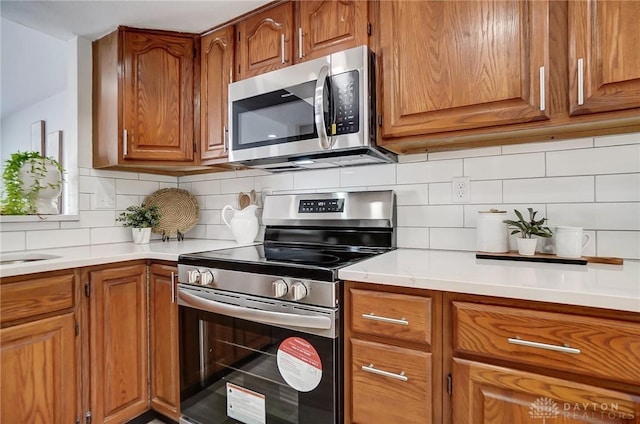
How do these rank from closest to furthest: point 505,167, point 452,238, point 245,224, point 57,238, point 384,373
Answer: point 384,373, point 505,167, point 452,238, point 57,238, point 245,224

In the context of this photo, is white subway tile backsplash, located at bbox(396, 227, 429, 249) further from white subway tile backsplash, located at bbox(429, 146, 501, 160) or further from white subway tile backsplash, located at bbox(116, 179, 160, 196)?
white subway tile backsplash, located at bbox(116, 179, 160, 196)

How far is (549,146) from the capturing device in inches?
52.3

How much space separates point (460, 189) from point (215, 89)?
144cm

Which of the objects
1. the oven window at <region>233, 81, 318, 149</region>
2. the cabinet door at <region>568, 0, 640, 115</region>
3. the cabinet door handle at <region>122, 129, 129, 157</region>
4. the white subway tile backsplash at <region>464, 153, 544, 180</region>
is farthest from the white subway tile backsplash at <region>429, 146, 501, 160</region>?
the cabinet door handle at <region>122, 129, 129, 157</region>

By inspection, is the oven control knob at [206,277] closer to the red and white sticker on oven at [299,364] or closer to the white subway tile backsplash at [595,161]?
the red and white sticker on oven at [299,364]

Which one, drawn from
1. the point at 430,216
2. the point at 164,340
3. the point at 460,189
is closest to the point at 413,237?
the point at 430,216

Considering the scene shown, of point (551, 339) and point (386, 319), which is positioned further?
point (386, 319)

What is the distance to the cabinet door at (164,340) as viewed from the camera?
1.57 m

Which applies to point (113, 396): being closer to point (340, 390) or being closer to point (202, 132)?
point (340, 390)

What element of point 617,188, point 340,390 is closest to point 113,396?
point 340,390

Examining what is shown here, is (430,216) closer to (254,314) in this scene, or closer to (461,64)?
(461,64)

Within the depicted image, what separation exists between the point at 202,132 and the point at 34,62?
5.75ft

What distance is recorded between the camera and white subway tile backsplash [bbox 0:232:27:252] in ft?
5.45

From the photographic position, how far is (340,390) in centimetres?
112
